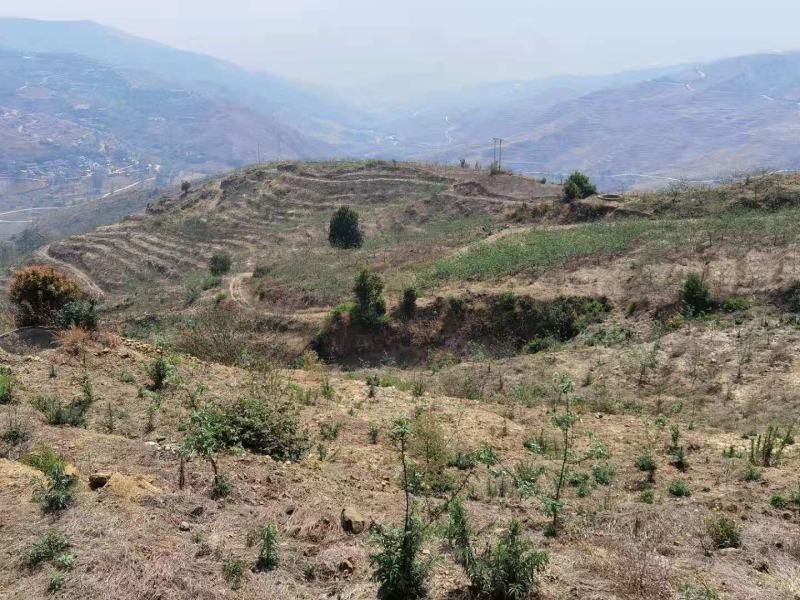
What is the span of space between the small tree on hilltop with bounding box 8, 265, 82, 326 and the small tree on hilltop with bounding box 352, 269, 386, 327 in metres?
9.74

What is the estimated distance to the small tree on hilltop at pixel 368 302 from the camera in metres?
21.9

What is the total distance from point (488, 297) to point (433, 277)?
4064mm

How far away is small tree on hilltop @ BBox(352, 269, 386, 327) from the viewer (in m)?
21.9

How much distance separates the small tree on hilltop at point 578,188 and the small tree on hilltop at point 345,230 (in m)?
15.8

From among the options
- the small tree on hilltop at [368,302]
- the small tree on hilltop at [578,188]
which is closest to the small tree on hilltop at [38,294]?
the small tree on hilltop at [368,302]

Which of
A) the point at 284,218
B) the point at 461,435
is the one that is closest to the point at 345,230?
the point at 284,218

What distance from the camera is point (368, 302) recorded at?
2198 centimetres

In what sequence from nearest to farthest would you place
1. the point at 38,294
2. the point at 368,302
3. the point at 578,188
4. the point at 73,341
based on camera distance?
the point at 73,341, the point at 38,294, the point at 368,302, the point at 578,188

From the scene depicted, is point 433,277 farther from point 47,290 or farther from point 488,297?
point 47,290

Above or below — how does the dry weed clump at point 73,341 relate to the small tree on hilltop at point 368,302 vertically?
above

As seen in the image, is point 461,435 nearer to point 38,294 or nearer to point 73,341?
point 73,341

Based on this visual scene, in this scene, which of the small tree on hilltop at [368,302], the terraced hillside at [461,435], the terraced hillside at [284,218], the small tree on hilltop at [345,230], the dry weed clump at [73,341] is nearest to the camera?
the terraced hillside at [461,435]

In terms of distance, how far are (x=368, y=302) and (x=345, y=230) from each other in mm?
21032

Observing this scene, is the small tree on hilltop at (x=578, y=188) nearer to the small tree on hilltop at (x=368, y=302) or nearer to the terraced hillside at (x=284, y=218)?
the terraced hillside at (x=284, y=218)
